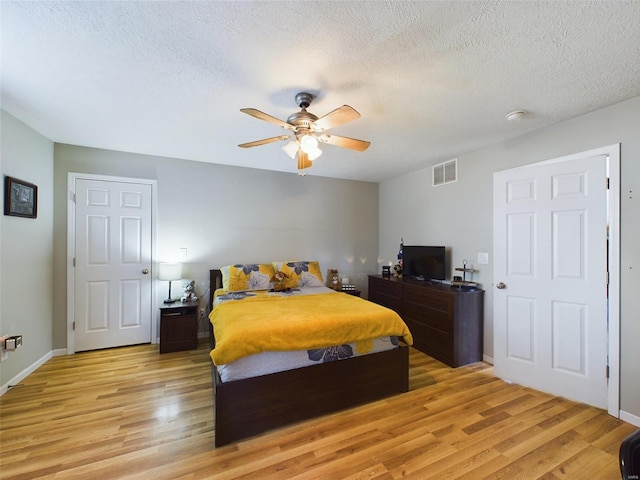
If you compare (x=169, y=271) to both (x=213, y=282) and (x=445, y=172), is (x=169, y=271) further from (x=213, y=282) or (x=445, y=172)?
(x=445, y=172)

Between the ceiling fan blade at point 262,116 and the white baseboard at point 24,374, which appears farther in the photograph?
the white baseboard at point 24,374

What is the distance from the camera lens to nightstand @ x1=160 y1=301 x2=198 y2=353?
127 inches

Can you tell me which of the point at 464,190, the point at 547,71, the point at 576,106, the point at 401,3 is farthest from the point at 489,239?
the point at 401,3

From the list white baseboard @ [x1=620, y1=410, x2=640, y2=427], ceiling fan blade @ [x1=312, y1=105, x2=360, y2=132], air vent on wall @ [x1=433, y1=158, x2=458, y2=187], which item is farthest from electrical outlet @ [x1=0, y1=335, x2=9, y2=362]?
white baseboard @ [x1=620, y1=410, x2=640, y2=427]

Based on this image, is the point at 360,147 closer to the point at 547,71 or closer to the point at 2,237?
the point at 547,71

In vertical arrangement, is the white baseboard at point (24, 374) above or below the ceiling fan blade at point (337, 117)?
below

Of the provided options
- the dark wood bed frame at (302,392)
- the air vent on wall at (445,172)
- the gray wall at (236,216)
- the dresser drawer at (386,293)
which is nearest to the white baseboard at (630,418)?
the dark wood bed frame at (302,392)

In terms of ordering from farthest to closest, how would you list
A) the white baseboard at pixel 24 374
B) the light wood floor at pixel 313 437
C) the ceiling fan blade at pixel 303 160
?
the white baseboard at pixel 24 374 < the ceiling fan blade at pixel 303 160 < the light wood floor at pixel 313 437

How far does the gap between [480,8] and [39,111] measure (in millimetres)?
3437

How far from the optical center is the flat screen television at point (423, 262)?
353 centimetres

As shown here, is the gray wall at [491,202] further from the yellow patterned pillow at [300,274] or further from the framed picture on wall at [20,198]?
the framed picture on wall at [20,198]

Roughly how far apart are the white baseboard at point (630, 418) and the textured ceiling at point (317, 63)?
243cm

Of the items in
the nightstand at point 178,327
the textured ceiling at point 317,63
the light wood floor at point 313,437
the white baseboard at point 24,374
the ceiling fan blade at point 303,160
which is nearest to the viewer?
the textured ceiling at point 317,63

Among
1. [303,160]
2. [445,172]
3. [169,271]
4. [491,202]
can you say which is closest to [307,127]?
[303,160]
